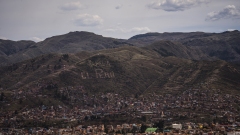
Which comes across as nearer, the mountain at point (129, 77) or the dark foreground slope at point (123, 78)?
the dark foreground slope at point (123, 78)

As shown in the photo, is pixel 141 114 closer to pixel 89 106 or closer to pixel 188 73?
pixel 89 106

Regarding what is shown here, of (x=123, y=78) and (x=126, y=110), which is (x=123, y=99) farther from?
(x=123, y=78)

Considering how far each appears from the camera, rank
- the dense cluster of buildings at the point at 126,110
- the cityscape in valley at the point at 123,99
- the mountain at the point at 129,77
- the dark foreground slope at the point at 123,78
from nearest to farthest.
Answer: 1. the cityscape in valley at the point at 123,99
2. the dense cluster of buildings at the point at 126,110
3. the dark foreground slope at the point at 123,78
4. the mountain at the point at 129,77

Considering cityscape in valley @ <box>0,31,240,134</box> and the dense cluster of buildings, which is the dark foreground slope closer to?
cityscape in valley @ <box>0,31,240,134</box>

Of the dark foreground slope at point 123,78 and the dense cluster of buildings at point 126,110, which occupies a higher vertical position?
the dark foreground slope at point 123,78

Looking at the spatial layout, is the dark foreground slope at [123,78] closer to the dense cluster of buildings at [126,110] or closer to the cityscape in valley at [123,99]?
the cityscape in valley at [123,99]

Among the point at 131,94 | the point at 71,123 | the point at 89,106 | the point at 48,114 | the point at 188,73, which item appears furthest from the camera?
the point at 188,73

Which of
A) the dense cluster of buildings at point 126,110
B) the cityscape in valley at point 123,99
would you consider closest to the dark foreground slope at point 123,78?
the cityscape in valley at point 123,99

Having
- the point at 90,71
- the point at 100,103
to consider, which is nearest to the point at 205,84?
the point at 100,103

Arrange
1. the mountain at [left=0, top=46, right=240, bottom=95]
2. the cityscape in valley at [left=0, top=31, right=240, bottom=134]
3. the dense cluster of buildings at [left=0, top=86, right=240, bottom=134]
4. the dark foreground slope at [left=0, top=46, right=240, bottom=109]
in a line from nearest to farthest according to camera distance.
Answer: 1. the cityscape in valley at [left=0, top=31, right=240, bottom=134]
2. the dense cluster of buildings at [left=0, top=86, right=240, bottom=134]
3. the dark foreground slope at [left=0, top=46, right=240, bottom=109]
4. the mountain at [left=0, top=46, right=240, bottom=95]

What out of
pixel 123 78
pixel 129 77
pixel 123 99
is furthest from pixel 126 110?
pixel 129 77

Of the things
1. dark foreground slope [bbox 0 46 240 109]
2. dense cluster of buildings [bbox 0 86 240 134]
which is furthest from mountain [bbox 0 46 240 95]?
dense cluster of buildings [bbox 0 86 240 134]
